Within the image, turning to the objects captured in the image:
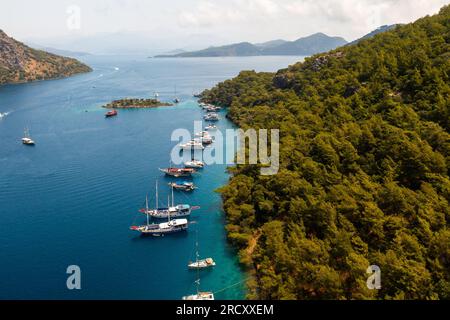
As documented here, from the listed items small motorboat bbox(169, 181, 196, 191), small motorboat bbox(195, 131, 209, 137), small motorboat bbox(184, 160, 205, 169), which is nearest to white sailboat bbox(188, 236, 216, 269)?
small motorboat bbox(169, 181, 196, 191)

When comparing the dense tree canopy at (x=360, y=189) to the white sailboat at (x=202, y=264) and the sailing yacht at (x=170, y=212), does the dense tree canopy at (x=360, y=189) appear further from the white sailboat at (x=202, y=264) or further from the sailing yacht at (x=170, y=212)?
the sailing yacht at (x=170, y=212)

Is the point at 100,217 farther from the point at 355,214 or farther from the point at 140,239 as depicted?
the point at 355,214

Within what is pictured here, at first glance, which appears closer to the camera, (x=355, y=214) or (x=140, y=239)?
(x=355, y=214)

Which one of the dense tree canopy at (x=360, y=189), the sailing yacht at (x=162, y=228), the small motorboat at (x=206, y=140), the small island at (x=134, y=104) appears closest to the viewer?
the dense tree canopy at (x=360, y=189)

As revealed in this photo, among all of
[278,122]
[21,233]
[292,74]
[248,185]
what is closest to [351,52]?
[292,74]

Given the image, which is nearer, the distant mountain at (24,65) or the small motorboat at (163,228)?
the small motorboat at (163,228)

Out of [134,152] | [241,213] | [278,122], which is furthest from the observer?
[134,152]

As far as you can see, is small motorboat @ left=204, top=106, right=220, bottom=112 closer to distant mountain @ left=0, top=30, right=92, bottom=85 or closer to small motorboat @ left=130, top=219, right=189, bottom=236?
small motorboat @ left=130, top=219, right=189, bottom=236

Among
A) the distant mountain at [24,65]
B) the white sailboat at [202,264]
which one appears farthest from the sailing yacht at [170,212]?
the distant mountain at [24,65]
